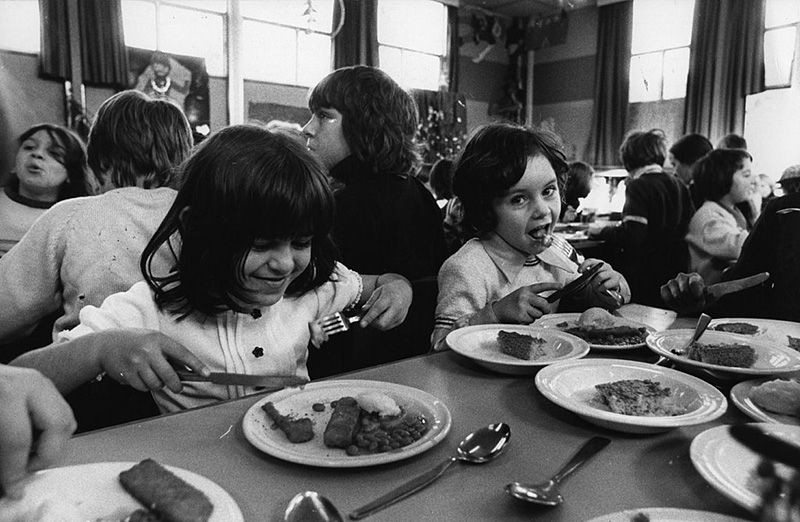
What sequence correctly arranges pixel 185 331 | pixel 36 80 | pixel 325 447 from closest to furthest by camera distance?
pixel 325 447, pixel 185 331, pixel 36 80

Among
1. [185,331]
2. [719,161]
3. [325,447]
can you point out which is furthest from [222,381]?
[719,161]

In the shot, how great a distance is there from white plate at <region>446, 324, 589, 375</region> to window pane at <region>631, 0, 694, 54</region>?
27.1 feet

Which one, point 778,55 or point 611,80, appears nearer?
point 778,55

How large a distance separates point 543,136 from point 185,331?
4.33 feet

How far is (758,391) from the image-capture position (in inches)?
38.1

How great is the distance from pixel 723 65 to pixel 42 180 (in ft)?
26.3

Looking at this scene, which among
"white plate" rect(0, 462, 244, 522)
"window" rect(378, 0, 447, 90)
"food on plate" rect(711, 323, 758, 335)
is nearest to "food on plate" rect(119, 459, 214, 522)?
"white plate" rect(0, 462, 244, 522)

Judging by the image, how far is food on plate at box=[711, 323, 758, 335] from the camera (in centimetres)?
149

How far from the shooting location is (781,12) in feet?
23.7

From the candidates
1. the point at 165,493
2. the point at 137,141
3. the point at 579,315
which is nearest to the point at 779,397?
the point at 579,315

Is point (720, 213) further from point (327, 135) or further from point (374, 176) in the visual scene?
point (327, 135)

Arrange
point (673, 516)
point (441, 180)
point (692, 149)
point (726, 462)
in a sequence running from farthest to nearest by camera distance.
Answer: point (692, 149) < point (441, 180) < point (726, 462) < point (673, 516)

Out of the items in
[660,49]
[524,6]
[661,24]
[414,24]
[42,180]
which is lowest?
[42,180]

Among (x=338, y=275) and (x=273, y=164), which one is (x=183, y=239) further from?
(x=338, y=275)
